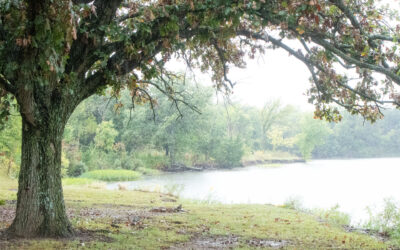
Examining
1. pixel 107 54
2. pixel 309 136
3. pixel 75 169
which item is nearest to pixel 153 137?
pixel 75 169

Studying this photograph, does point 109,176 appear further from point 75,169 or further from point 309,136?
point 309,136

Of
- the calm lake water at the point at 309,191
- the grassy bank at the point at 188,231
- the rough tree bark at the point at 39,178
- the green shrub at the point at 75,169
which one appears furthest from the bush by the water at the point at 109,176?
the rough tree bark at the point at 39,178

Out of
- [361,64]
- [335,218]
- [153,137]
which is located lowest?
[335,218]

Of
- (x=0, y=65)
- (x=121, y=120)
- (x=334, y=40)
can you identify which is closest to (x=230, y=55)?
(x=334, y=40)

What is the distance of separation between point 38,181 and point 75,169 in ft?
82.7

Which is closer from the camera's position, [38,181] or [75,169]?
[38,181]

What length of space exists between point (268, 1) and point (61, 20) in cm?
347

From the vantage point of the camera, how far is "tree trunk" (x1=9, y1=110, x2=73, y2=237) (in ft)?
19.2

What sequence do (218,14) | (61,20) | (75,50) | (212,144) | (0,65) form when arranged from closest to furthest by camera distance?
(61,20), (0,65), (218,14), (75,50), (212,144)

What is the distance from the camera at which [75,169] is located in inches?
1168

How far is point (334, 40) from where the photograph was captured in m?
6.38

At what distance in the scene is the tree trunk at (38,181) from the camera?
5.86m

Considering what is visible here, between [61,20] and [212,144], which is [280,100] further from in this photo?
[61,20]

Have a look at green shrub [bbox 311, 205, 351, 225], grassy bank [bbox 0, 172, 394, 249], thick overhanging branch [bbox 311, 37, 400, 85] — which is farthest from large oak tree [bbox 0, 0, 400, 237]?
green shrub [bbox 311, 205, 351, 225]
